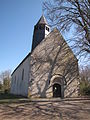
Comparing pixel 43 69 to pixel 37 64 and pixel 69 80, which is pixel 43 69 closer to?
pixel 37 64

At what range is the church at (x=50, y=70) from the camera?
722 inches

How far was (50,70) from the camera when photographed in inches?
758

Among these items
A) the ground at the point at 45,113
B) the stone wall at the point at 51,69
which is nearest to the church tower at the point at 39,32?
the stone wall at the point at 51,69

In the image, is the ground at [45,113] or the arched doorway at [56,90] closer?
the ground at [45,113]

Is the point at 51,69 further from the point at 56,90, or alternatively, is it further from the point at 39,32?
the point at 39,32

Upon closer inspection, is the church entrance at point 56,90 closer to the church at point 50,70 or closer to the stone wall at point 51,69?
the church at point 50,70

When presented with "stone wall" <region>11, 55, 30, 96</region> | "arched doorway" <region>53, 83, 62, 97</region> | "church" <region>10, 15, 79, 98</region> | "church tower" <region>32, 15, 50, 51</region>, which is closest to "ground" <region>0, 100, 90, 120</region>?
"church" <region>10, 15, 79, 98</region>

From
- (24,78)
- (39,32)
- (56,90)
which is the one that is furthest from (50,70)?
(39,32)

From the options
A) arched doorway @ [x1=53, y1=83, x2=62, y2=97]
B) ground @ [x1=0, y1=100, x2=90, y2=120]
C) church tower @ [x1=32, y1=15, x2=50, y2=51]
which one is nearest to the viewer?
ground @ [x1=0, y1=100, x2=90, y2=120]

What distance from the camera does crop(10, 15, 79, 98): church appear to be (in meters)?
18.3

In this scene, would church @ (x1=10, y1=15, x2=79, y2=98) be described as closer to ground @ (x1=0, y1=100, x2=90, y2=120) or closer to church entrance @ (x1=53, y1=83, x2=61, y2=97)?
church entrance @ (x1=53, y1=83, x2=61, y2=97)

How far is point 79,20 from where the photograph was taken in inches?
510

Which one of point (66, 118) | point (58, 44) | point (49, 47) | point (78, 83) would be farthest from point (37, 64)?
point (66, 118)

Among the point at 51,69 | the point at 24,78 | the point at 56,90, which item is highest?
the point at 51,69
